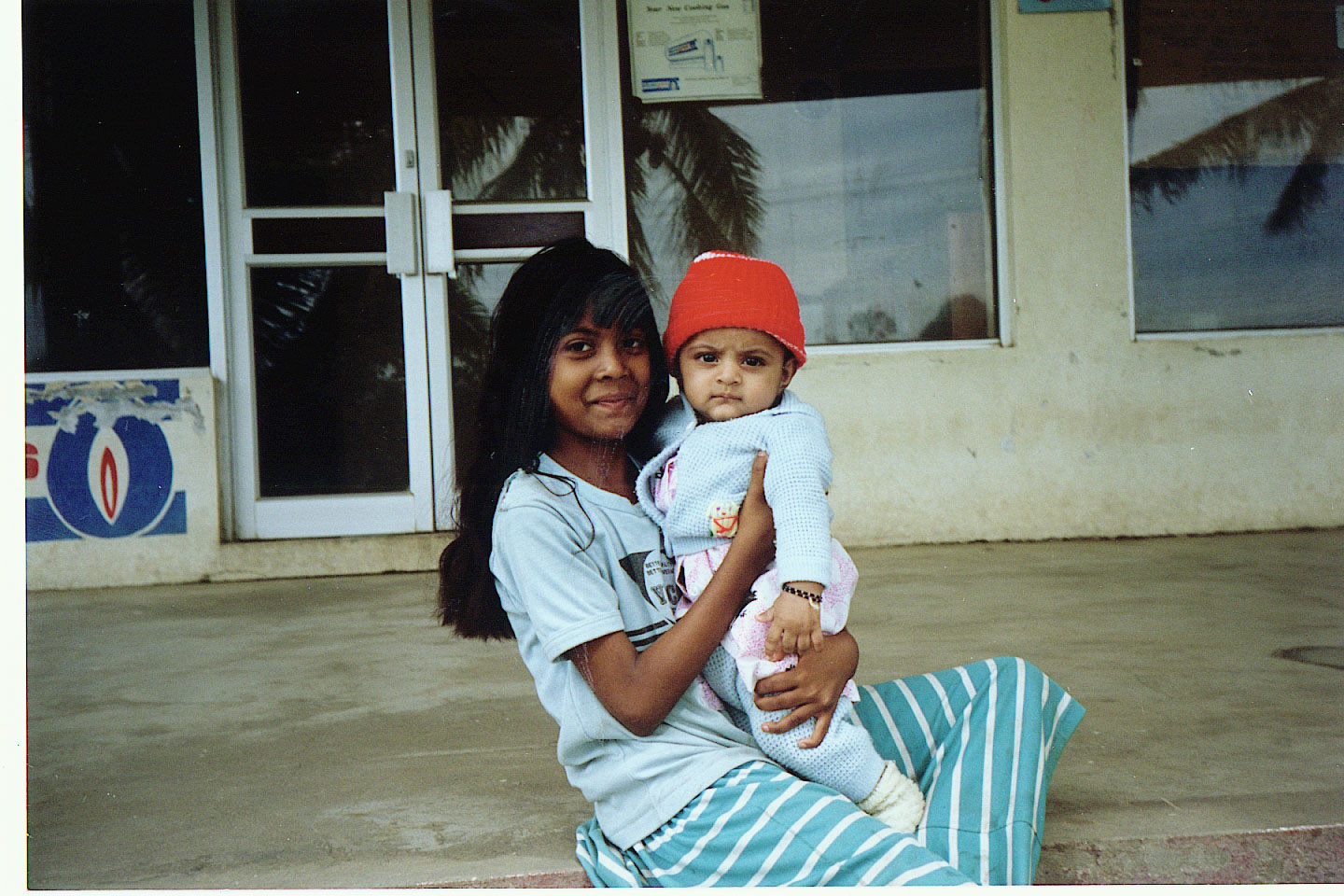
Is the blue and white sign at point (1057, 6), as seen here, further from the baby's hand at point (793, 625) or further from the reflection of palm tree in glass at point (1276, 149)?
the baby's hand at point (793, 625)

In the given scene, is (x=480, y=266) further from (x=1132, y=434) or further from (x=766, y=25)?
(x=1132, y=434)

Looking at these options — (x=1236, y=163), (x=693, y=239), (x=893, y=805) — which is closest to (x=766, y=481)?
(x=893, y=805)

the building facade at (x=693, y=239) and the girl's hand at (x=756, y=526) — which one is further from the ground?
the building facade at (x=693, y=239)

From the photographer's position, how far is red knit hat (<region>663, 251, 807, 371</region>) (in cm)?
166

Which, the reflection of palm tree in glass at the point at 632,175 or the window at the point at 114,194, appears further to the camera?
the reflection of palm tree in glass at the point at 632,175

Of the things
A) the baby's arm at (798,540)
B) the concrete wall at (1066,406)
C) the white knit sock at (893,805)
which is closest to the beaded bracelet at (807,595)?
the baby's arm at (798,540)

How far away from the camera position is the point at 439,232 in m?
4.36

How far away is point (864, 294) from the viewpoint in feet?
15.5

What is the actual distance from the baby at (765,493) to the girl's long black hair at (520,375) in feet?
0.39

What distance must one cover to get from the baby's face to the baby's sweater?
0.02m

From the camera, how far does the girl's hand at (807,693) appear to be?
5.00 feet

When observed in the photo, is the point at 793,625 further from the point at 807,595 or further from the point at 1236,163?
the point at 1236,163

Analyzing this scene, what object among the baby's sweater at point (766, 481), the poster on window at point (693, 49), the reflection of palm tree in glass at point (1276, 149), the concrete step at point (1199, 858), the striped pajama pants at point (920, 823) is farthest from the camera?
the reflection of palm tree in glass at point (1276, 149)

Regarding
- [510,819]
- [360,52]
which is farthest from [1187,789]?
[360,52]
